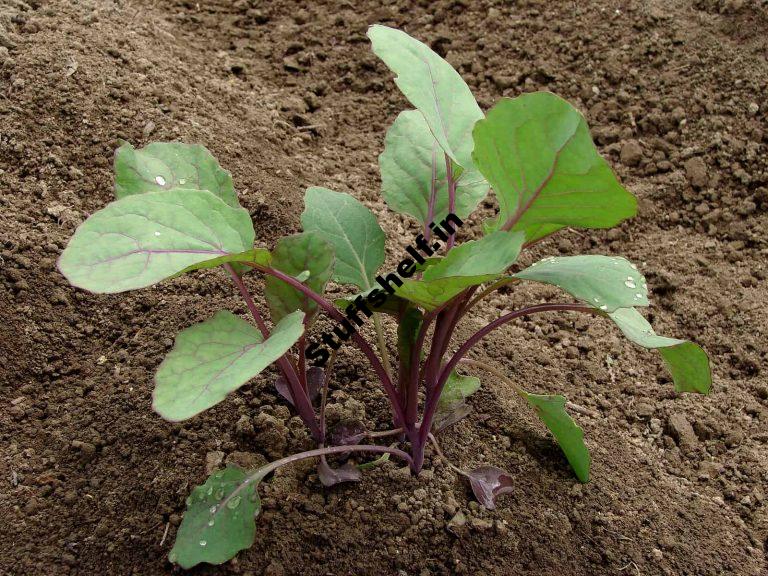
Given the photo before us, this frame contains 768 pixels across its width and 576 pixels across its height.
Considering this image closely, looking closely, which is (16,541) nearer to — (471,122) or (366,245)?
(366,245)

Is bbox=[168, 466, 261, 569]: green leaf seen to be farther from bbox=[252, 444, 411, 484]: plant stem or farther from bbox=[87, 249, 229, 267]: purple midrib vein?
bbox=[87, 249, 229, 267]: purple midrib vein

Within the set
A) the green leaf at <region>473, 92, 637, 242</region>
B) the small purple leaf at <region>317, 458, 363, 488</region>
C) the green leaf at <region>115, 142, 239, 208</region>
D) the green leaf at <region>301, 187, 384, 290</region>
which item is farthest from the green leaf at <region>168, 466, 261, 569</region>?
the green leaf at <region>473, 92, 637, 242</region>

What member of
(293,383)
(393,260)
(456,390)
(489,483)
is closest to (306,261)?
(293,383)

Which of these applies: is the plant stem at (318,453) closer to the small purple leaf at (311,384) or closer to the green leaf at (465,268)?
the small purple leaf at (311,384)

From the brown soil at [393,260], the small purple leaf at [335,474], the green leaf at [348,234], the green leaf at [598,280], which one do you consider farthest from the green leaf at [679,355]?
the small purple leaf at [335,474]

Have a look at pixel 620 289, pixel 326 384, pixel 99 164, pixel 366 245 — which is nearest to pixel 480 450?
pixel 326 384
